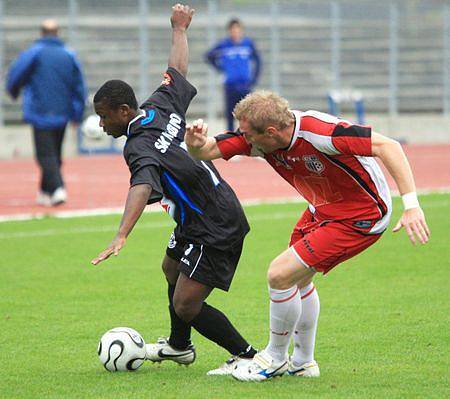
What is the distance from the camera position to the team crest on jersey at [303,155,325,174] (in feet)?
20.3

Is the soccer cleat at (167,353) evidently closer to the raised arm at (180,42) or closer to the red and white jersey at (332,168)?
the red and white jersey at (332,168)

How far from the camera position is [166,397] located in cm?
591

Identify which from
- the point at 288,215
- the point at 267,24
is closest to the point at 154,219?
the point at 288,215

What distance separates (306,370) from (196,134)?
1527 millimetres

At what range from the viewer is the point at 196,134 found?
6254mm

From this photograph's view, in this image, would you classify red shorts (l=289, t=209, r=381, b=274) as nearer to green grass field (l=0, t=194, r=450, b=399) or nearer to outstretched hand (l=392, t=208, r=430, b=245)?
outstretched hand (l=392, t=208, r=430, b=245)

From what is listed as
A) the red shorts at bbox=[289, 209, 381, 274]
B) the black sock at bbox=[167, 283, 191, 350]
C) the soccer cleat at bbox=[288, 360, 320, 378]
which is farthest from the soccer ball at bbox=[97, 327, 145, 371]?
the red shorts at bbox=[289, 209, 381, 274]

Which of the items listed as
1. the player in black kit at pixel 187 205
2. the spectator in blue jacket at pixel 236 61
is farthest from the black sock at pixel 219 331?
the spectator in blue jacket at pixel 236 61

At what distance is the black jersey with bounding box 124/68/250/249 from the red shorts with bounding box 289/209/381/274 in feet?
1.41

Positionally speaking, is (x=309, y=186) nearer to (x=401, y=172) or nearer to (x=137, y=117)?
(x=401, y=172)

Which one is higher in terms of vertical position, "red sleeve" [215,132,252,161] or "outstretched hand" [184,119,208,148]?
"outstretched hand" [184,119,208,148]

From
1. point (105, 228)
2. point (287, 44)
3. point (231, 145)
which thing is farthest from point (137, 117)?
point (287, 44)

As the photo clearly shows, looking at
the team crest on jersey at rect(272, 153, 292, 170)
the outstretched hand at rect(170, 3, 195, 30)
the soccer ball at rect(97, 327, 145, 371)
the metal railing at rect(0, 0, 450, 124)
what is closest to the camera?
the team crest on jersey at rect(272, 153, 292, 170)

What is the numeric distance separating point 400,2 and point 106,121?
2582 centimetres
